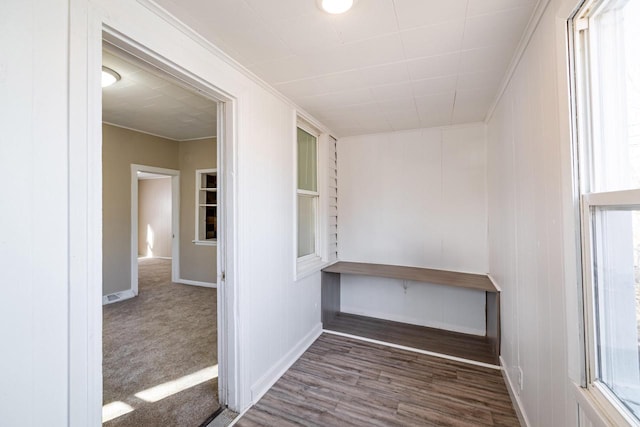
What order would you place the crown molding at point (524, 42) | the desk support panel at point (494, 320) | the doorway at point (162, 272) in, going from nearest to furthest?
1. the crown molding at point (524, 42)
2. the doorway at point (162, 272)
3. the desk support panel at point (494, 320)

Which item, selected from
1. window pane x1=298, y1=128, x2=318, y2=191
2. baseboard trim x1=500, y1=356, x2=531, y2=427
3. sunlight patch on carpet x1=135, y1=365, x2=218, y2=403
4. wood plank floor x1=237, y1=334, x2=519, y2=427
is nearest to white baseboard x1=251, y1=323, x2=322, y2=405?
wood plank floor x1=237, y1=334, x2=519, y2=427

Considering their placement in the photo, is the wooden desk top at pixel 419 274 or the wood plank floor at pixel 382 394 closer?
the wood plank floor at pixel 382 394

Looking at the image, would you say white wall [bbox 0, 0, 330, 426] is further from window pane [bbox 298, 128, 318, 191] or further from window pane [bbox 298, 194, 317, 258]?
window pane [bbox 298, 194, 317, 258]

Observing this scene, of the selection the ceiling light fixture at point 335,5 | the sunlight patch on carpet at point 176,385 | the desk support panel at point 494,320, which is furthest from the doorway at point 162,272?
the desk support panel at point 494,320

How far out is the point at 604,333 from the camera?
3.18 feet

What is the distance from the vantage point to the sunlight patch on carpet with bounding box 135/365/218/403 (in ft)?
6.78

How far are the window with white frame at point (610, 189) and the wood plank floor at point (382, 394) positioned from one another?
126cm

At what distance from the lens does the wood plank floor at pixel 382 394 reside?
6.15ft

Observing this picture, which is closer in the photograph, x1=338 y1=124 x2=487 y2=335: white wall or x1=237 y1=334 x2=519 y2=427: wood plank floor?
x1=237 y1=334 x2=519 y2=427: wood plank floor

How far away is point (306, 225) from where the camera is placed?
3189 millimetres

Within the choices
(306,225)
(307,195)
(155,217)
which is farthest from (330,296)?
(155,217)

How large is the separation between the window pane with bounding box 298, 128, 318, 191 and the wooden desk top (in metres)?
1.07

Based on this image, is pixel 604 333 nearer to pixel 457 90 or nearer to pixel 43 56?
pixel 457 90

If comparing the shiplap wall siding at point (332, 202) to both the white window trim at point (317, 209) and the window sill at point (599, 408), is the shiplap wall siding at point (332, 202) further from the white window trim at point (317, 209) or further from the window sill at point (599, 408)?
the window sill at point (599, 408)
